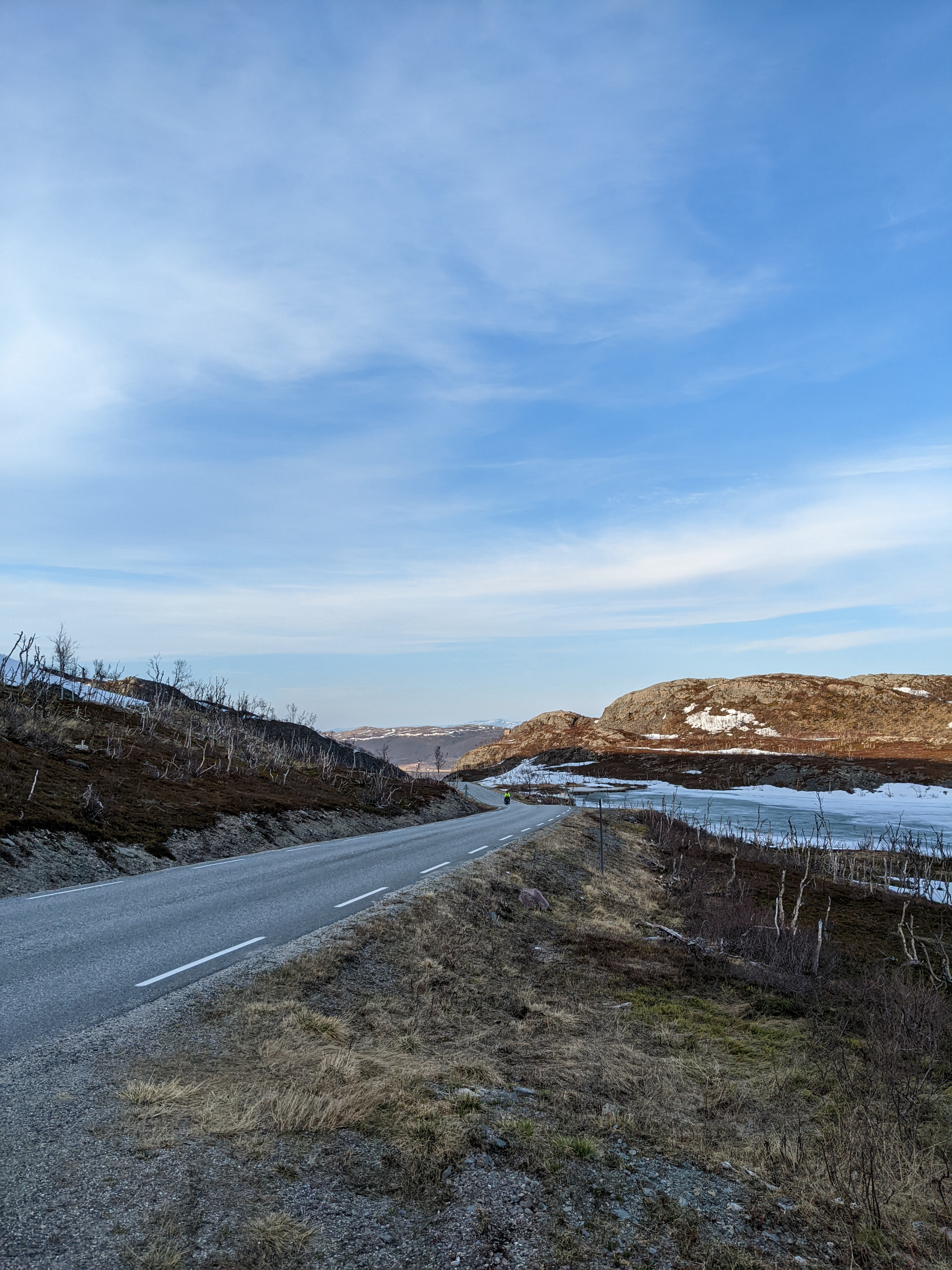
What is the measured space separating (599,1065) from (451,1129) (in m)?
3.10

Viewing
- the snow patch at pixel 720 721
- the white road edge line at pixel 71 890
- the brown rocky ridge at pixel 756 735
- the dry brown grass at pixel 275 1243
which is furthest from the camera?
the snow patch at pixel 720 721

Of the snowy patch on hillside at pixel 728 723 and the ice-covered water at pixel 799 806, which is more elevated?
the snowy patch on hillside at pixel 728 723

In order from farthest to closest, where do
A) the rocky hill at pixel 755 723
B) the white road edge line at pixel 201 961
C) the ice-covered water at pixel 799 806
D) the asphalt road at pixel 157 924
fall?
the rocky hill at pixel 755 723, the ice-covered water at pixel 799 806, the white road edge line at pixel 201 961, the asphalt road at pixel 157 924

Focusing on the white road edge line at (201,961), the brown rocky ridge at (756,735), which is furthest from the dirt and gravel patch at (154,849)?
the brown rocky ridge at (756,735)

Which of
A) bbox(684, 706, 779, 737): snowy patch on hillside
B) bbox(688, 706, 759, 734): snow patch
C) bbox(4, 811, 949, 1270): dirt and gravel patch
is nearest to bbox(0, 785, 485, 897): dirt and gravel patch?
bbox(4, 811, 949, 1270): dirt and gravel patch

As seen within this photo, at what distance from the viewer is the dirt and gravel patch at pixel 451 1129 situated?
14.2ft

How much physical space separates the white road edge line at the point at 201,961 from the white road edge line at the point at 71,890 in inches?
231

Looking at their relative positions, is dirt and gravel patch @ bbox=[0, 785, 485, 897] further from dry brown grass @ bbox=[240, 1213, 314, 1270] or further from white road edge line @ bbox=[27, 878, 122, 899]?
dry brown grass @ bbox=[240, 1213, 314, 1270]

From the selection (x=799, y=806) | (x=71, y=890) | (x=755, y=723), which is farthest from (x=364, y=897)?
(x=755, y=723)

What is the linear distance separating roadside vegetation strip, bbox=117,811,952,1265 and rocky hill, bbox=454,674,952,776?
109 metres

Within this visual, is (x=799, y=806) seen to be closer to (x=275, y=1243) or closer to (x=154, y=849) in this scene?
(x=154, y=849)

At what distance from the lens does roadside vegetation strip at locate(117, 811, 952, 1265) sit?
212 inches

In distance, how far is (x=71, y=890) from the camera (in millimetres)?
15188

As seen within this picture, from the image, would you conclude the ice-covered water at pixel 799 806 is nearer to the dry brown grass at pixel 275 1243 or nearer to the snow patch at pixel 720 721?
the dry brown grass at pixel 275 1243
